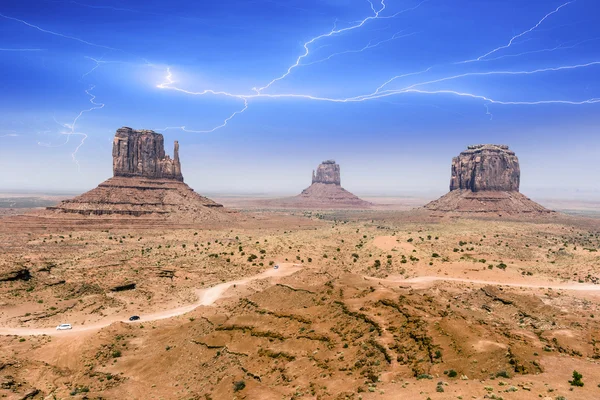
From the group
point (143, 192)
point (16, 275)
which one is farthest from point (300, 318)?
point (143, 192)

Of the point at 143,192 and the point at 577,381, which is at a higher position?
the point at 143,192

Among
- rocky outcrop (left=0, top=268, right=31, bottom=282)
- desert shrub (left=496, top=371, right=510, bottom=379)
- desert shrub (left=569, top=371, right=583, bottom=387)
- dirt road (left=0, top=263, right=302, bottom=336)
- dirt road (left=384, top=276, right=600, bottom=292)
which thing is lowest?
dirt road (left=0, top=263, right=302, bottom=336)

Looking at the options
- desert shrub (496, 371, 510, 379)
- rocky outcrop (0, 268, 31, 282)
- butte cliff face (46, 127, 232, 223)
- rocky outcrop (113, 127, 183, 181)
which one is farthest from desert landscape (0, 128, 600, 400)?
rocky outcrop (113, 127, 183, 181)

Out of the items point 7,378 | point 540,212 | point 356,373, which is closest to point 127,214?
point 7,378

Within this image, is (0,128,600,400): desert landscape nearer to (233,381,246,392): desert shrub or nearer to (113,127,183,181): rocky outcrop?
(233,381,246,392): desert shrub

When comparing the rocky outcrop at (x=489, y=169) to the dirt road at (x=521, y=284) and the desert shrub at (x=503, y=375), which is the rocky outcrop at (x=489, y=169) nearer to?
the dirt road at (x=521, y=284)

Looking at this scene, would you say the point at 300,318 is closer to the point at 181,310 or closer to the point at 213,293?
the point at 181,310

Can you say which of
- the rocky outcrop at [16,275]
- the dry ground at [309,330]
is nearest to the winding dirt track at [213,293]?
the dry ground at [309,330]
